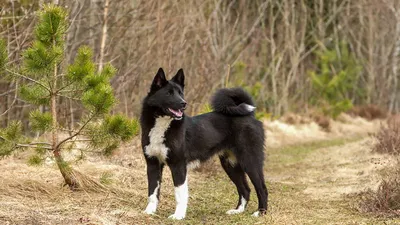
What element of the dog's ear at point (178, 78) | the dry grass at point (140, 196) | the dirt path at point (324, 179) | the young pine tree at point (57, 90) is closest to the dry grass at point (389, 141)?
the dirt path at point (324, 179)

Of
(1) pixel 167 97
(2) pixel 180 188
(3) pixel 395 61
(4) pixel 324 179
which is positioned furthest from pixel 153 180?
(3) pixel 395 61

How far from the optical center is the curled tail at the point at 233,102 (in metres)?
7.32

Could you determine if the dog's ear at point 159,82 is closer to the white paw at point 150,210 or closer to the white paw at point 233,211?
the white paw at point 150,210

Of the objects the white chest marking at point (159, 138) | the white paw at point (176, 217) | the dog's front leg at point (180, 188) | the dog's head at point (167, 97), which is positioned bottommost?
the white paw at point (176, 217)

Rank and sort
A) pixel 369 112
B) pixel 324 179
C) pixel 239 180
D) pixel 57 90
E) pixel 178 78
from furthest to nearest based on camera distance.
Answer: pixel 369 112, pixel 324 179, pixel 239 180, pixel 57 90, pixel 178 78

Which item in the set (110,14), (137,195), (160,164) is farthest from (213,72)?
(160,164)

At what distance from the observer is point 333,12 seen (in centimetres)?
2600

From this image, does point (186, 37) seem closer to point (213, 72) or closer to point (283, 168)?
point (213, 72)

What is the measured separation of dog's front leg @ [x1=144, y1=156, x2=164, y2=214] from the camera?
6.78 meters

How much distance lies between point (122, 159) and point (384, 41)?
1967 centimetres

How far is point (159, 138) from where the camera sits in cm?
666

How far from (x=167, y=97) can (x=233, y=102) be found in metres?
1.04

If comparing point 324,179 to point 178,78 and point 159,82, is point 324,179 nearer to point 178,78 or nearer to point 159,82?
point 178,78

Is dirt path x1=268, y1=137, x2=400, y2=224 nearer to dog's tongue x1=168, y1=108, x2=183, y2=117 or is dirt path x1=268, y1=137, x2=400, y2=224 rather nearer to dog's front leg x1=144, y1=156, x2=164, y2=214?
dog's front leg x1=144, y1=156, x2=164, y2=214
